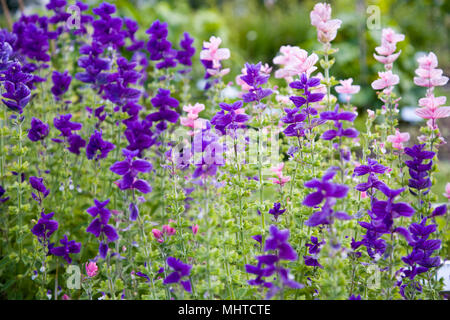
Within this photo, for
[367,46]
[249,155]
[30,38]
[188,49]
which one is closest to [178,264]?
[249,155]

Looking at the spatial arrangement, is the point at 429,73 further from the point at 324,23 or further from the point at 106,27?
the point at 106,27

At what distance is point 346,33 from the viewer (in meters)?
7.69

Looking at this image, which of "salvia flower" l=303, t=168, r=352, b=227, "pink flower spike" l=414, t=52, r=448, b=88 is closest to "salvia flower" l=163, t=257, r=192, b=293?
"salvia flower" l=303, t=168, r=352, b=227

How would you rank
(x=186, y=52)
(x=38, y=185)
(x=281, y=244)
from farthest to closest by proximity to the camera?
1. (x=186, y=52)
2. (x=38, y=185)
3. (x=281, y=244)

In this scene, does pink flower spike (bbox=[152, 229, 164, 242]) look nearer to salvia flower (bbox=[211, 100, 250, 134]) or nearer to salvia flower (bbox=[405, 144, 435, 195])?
salvia flower (bbox=[211, 100, 250, 134])

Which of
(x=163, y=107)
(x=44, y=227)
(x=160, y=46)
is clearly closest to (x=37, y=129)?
(x=44, y=227)

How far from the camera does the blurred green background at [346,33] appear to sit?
6953 millimetres

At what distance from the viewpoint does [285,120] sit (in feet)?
5.82

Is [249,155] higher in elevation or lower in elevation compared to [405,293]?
higher

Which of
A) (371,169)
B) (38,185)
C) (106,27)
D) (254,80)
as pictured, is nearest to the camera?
(371,169)

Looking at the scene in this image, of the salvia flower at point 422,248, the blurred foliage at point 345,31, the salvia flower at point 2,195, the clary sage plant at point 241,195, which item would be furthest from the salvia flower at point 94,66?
the blurred foliage at point 345,31

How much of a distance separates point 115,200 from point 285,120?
1010 mm

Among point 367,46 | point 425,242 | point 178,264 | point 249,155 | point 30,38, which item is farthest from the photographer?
point 367,46
